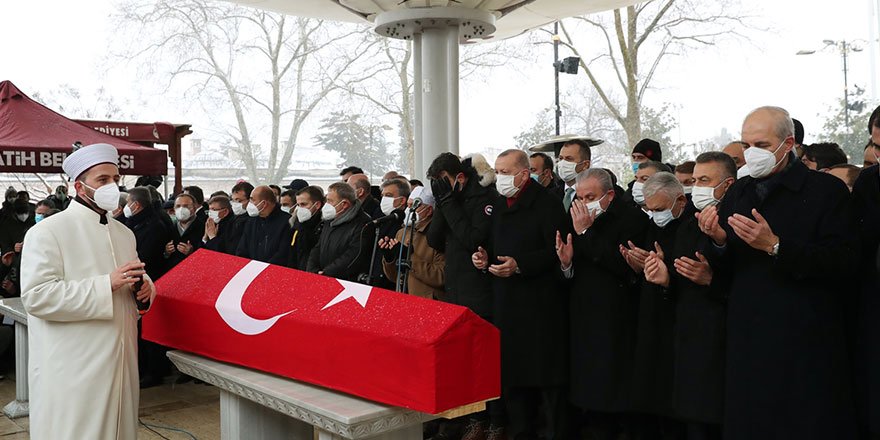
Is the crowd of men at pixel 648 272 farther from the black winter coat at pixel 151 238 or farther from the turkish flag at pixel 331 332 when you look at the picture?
the turkish flag at pixel 331 332

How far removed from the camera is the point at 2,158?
25.0 ft

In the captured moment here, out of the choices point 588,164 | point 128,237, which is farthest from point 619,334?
point 128,237

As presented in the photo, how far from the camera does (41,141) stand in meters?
7.99

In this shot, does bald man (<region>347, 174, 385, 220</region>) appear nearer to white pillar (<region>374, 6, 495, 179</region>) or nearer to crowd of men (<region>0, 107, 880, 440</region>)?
crowd of men (<region>0, 107, 880, 440</region>)

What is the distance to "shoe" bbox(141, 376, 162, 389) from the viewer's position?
7.39 metres

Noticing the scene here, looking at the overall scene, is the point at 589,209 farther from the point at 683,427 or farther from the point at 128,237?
the point at 128,237

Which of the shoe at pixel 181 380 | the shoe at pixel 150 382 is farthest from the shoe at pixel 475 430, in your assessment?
the shoe at pixel 150 382

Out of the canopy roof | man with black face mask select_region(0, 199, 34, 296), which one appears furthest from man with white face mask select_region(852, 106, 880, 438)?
the canopy roof

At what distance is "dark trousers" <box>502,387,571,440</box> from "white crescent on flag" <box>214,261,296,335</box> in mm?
1780

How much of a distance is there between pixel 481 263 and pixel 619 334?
94 cm

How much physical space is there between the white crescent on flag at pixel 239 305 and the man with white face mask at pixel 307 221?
2.39 metres

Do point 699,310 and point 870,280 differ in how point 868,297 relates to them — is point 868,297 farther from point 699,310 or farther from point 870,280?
point 699,310

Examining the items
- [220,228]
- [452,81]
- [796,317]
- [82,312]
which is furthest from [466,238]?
[452,81]

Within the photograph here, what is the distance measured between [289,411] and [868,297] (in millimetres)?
2539
